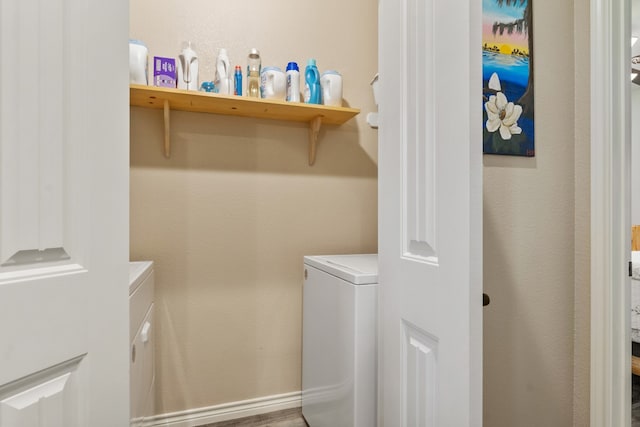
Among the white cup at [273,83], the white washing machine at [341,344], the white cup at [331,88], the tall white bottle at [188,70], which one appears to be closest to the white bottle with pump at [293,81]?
the white cup at [273,83]

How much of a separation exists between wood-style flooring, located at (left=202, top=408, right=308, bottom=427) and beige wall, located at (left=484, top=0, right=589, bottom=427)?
896mm

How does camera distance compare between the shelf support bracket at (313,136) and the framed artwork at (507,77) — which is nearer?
the framed artwork at (507,77)

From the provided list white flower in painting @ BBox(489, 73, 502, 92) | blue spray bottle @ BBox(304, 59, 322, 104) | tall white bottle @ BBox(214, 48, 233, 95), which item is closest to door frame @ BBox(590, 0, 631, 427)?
white flower in painting @ BBox(489, 73, 502, 92)

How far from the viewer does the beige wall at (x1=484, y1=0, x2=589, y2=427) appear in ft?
4.30

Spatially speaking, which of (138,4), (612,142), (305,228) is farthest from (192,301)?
(612,142)

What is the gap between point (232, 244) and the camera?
171cm

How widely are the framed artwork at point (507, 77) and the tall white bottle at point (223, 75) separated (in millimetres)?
1119

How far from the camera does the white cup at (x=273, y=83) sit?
1.62 m

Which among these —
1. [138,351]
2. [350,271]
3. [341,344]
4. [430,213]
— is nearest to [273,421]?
[341,344]

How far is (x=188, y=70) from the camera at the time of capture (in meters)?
1.51

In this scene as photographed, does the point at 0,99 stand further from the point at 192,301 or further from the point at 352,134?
the point at 352,134

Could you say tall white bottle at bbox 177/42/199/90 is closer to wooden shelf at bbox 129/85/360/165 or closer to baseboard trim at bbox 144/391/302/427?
wooden shelf at bbox 129/85/360/165

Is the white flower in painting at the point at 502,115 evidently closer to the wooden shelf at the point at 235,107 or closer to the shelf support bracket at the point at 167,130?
the wooden shelf at the point at 235,107

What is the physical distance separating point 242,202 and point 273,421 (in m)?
1.12
